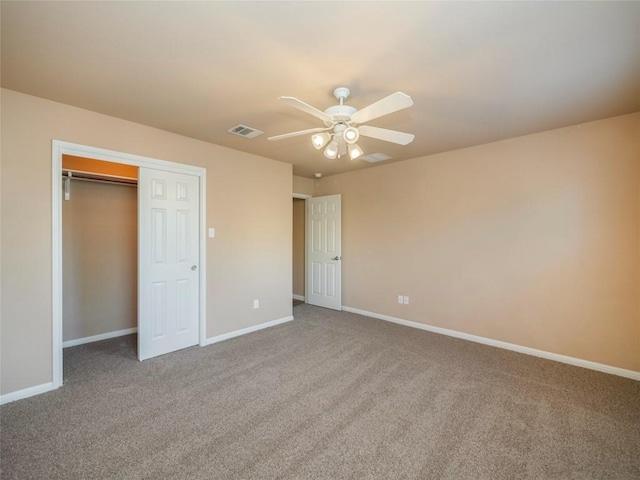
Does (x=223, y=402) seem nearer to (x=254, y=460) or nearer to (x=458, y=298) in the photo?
(x=254, y=460)

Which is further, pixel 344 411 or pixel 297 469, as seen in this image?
pixel 344 411

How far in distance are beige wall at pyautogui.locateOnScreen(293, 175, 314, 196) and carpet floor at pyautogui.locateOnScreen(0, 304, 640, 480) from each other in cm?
312

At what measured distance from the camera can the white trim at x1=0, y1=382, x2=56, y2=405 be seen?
2336 millimetres

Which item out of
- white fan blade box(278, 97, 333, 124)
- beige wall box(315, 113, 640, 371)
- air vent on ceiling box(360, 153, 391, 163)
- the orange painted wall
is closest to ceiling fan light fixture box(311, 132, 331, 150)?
white fan blade box(278, 97, 333, 124)

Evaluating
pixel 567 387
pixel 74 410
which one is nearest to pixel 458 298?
pixel 567 387

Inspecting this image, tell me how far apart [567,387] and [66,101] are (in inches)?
204

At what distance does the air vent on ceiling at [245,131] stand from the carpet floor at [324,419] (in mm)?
2528

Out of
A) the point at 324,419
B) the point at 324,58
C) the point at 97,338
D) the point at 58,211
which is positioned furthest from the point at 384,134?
the point at 97,338

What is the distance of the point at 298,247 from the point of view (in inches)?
250

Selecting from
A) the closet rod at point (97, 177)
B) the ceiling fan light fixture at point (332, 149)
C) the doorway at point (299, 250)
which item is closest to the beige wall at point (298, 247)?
the doorway at point (299, 250)

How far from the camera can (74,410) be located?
2240 mm

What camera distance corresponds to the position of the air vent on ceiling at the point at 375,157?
4113 mm

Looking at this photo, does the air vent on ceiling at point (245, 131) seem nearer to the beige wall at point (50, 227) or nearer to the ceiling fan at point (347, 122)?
the beige wall at point (50, 227)

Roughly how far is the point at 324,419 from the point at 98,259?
11.7ft
